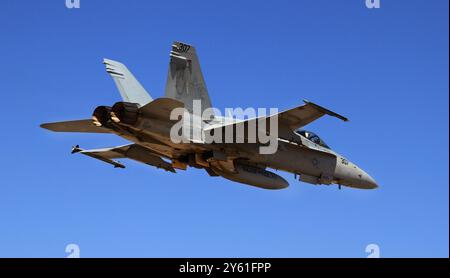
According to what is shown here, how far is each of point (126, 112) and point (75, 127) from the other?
12.7 feet

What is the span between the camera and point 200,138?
28.6m

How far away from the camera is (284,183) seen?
30.7 meters

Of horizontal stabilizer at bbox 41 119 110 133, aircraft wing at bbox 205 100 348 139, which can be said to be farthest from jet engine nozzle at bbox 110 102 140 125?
aircraft wing at bbox 205 100 348 139

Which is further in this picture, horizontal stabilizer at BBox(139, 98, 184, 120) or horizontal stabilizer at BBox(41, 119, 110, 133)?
horizontal stabilizer at BBox(41, 119, 110, 133)

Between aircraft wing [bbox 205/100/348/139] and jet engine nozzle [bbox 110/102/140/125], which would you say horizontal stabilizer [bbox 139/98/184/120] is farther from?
aircraft wing [bbox 205/100/348/139]

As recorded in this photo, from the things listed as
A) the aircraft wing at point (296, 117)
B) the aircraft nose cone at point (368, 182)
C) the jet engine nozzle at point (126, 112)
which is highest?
the aircraft wing at point (296, 117)

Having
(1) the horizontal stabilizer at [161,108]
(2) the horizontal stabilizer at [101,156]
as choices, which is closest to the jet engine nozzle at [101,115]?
(1) the horizontal stabilizer at [161,108]

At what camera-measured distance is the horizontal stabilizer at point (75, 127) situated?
94.9 ft

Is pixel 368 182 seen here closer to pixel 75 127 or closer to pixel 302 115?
pixel 302 115

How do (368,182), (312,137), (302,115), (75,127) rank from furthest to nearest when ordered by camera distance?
(368,182) < (312,137) < (75,127) < (302,115)

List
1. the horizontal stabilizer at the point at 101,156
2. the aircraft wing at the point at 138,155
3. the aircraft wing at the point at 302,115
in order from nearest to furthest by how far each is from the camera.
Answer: the aircraft wing at the point at 302,115 → the aircraft wing at the point at 138,155 → the horizontal stabilizer at the point at 101,156

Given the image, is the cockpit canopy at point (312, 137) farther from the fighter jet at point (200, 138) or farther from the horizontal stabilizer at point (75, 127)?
the horizontal stabilizer at point (75, 127)

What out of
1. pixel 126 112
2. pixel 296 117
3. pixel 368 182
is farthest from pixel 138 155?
pixel 368 182

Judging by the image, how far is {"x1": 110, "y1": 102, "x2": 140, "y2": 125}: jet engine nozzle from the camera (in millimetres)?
26375
